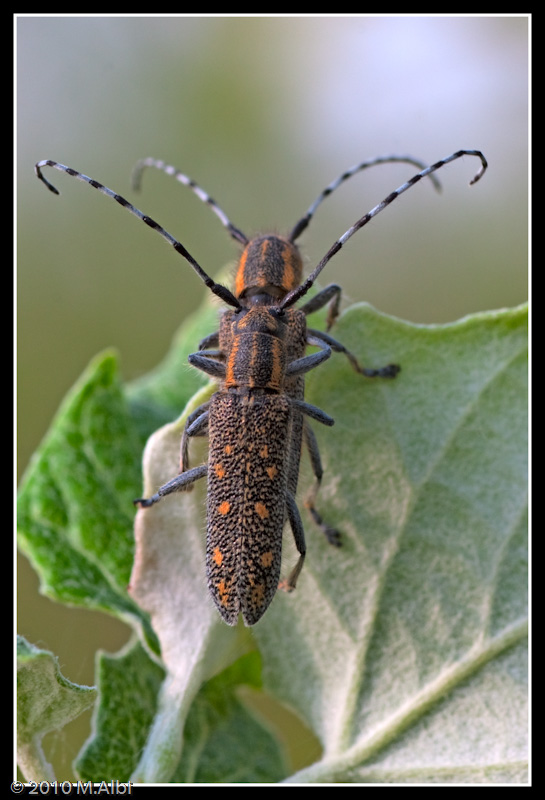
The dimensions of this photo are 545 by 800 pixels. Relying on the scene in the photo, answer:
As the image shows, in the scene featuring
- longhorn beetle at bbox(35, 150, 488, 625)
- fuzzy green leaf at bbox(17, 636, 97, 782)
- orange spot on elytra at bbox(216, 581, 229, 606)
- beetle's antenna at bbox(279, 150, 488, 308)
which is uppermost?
→ beetle's antenna at bbox(279, 150, 488, 308)

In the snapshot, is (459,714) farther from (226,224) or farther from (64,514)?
(226,224)

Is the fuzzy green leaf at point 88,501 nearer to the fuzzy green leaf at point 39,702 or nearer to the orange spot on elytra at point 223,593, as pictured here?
the orange spot on elytra at point 223,593

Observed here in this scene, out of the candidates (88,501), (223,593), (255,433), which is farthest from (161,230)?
(223,593)

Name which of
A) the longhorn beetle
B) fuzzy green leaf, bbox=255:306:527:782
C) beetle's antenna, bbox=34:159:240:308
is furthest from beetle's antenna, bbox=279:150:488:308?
fuzzy green leaf, bbox=255:306:527:782

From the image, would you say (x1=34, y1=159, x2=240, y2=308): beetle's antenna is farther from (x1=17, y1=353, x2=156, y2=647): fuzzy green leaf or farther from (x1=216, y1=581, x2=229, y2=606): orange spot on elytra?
(x1=216, y1=581, x2=229, y2=606): orange spot on elytra

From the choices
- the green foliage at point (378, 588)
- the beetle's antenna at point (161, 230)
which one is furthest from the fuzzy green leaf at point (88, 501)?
the beetle's antenna at point (161, 230)

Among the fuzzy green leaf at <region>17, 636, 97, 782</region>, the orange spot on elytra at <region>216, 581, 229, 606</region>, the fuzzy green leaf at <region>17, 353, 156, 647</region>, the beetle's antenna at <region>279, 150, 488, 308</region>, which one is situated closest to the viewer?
the fuzzy green leaf at <region>17, 636, 97, 782</region>

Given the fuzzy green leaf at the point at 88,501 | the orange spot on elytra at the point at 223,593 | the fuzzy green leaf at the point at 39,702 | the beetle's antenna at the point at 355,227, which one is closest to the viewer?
the fuzzy green leaf at the point at 39,702

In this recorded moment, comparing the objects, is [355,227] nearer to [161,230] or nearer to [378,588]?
[161,230]
